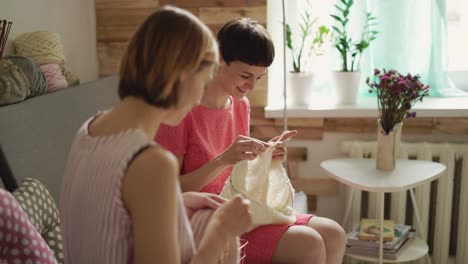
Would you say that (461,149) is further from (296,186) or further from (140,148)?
(140,148)

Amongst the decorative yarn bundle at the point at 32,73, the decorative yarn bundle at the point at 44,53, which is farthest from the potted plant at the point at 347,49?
the decorative yarn bundle at the point at 32,73

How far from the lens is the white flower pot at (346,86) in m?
2.63

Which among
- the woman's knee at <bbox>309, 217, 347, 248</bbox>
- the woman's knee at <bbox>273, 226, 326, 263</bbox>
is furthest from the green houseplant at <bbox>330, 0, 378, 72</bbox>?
the woman's knee at <bbox>273, 226, 326, 263</bbox>

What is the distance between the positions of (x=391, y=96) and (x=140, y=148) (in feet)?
4.93

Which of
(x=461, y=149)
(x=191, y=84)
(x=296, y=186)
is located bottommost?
(x=296, y=186)

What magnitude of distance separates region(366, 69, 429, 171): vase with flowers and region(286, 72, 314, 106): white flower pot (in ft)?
1.33

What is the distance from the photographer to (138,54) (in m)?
0.98

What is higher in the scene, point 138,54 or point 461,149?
point 138,54

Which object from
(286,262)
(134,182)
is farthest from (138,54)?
(286,262)

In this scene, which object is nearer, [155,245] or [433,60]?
[155,245]

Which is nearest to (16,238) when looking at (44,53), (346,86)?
(44,53)

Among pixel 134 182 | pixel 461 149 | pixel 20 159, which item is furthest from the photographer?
pixel 461 149

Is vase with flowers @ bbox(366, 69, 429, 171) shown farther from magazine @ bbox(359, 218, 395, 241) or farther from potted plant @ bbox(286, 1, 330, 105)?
potted plant @ bbox(286, 1, 330, 105)

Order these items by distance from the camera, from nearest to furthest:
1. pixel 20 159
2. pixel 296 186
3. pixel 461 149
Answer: pixel 20 159
pixel 461 149
pixel 296 186
